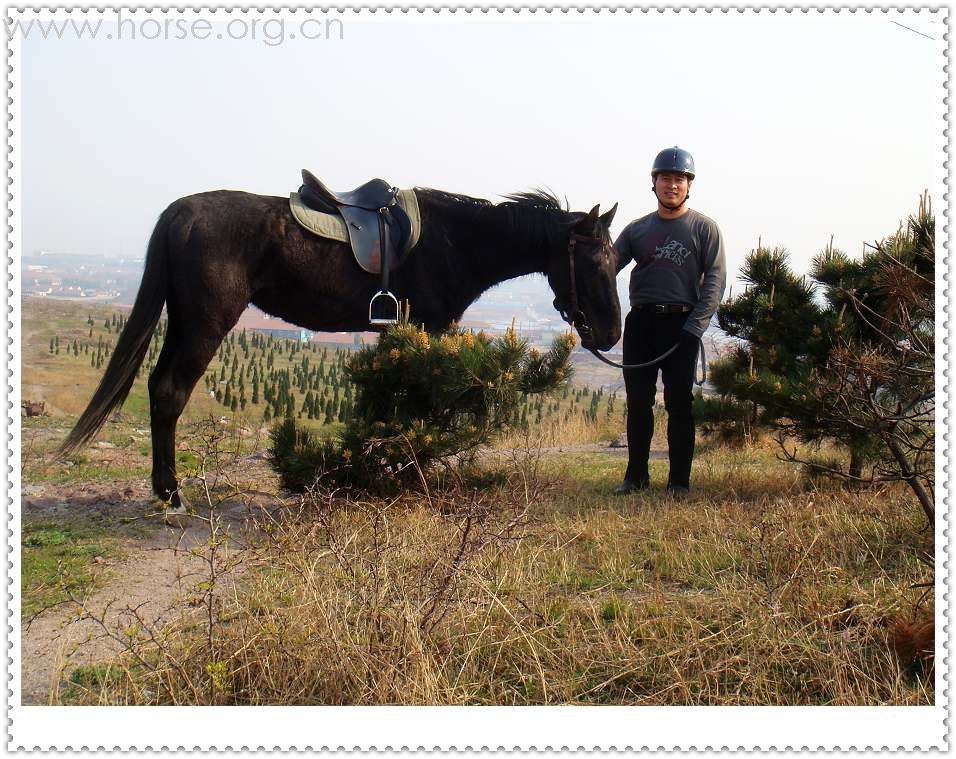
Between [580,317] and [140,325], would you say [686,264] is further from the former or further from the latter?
[140,325]

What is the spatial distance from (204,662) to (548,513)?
2.88m

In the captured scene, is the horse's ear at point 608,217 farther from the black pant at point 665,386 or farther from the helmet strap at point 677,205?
the black pant at point 665,386

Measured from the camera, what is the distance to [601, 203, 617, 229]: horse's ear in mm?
5602

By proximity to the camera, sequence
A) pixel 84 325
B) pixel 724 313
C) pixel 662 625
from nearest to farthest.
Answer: pixel 662 625, pixel 724 313, pixel 84 325

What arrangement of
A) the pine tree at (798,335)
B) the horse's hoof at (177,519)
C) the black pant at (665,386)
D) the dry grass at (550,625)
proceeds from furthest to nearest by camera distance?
the black pant at (665,386) < the pine tree at (798,335) < the horse's hoof at (177,519) < the dry grass at (550,625)

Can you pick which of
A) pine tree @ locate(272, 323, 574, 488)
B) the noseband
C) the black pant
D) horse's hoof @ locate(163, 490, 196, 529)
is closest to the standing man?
the black pant

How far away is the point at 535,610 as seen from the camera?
3426 millimetres

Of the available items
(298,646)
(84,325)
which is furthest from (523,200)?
(84,325)

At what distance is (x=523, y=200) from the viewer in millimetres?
5871

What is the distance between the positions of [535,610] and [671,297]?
3003mm

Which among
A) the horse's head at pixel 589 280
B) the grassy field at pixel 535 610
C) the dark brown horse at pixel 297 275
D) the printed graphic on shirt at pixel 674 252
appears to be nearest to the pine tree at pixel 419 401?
the grassy field at pixel 535 610

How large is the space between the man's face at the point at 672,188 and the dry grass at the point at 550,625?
2.44 metres

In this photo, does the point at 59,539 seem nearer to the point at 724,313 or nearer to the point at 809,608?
the point at 809,608

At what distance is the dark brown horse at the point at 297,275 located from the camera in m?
5.02
